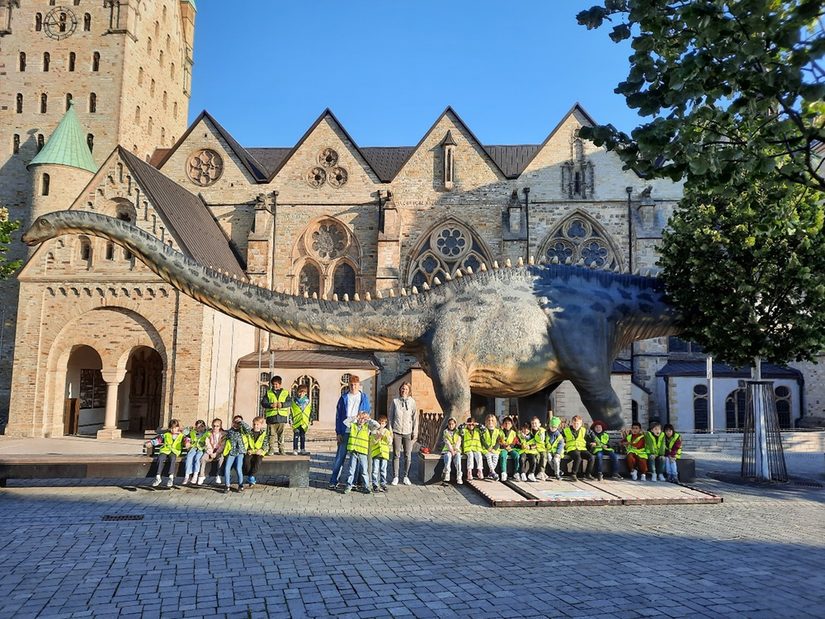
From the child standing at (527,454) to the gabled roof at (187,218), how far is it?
13748mm

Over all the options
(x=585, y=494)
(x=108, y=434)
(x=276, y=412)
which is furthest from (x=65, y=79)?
(x=585, y=494)

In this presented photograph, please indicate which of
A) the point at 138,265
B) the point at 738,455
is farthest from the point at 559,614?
the point at 138,265

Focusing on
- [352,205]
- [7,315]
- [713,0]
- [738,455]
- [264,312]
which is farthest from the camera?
[352,205]

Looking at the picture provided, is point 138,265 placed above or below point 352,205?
below

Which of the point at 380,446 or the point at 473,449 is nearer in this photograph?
the point at 380,446

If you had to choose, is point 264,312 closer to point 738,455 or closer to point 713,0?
point 713,0

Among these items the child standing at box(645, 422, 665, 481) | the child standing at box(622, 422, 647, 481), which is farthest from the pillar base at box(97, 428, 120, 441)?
the child standing at box(645, 422, 665, 481)

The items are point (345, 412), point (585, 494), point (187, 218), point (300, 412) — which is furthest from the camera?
point (187, 218)

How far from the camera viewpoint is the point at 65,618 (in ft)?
14.6

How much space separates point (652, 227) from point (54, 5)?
31.7 meters

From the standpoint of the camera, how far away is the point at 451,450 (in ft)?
35.2

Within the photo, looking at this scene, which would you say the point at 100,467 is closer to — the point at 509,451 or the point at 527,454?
the point at 509,451

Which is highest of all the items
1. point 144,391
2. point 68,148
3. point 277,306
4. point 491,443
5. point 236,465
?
point 68,148

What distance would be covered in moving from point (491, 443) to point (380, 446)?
1986 millimetres
